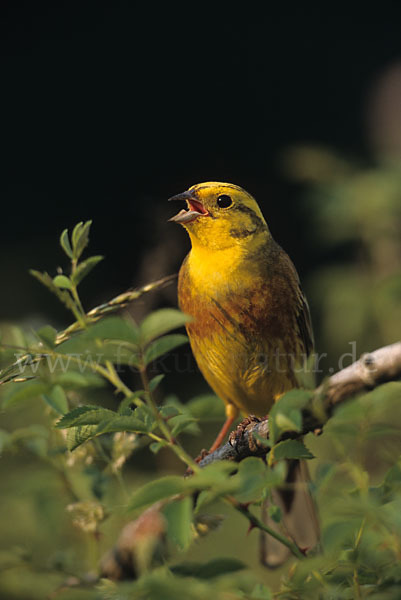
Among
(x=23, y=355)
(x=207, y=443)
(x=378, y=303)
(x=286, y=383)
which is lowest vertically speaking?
(x=207, y=443)

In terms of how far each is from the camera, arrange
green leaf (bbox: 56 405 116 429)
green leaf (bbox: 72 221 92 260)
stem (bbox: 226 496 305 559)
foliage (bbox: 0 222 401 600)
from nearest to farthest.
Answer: foliage (bbox: 0 222 401 600) < stem (bbox: 226 496 305 559) < green leaf (bbox: 56 405 116 429) < green leaf (bbox: 72 221 92 260)

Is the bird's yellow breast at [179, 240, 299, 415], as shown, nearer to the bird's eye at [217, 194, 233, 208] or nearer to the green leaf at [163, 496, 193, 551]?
the bird's eye at [217, 194, 233, 208]

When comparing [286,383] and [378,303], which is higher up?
[378,303]

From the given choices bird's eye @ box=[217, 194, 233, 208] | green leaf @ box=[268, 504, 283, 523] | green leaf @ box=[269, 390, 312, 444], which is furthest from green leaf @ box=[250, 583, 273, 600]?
bird's eye @ box=[217, 194, 233, 208]

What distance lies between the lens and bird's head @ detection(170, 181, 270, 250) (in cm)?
235

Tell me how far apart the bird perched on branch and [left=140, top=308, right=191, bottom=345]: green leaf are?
46.3 inches

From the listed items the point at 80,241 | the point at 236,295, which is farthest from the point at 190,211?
the point at 80,241

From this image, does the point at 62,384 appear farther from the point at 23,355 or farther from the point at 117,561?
the point at 117,561

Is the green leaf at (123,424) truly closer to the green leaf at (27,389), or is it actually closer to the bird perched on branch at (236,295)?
the green leaf at (27,389)

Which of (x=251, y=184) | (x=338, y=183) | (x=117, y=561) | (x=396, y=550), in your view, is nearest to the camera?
(x=396, y=550)

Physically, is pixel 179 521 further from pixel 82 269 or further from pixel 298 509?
pixel 298 509

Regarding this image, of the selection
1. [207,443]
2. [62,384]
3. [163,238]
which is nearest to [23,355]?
[62,384]

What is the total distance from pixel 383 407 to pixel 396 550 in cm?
20

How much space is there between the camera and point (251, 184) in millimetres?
4812
